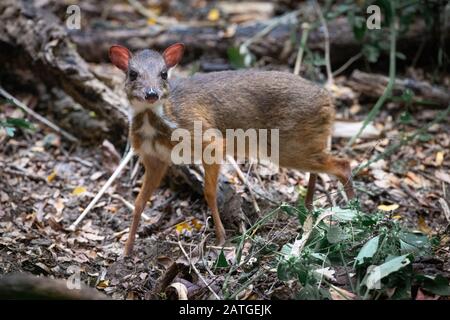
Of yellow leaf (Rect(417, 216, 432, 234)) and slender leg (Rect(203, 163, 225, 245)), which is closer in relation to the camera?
slender leg (Rect(203, 163, 225, 245))

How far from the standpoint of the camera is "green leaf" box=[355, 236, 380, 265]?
4.74m

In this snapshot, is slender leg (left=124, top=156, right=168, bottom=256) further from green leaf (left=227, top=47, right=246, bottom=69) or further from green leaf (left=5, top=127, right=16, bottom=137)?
green leaf (left=227, top=47, right=246, bottom=69)

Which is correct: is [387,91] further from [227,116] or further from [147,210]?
[147,210]

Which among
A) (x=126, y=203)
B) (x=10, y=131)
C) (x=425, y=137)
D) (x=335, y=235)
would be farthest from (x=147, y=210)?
(x=425, y=137)

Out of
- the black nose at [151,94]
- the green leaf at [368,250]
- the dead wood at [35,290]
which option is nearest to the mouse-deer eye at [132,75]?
the black nose at [151,94]

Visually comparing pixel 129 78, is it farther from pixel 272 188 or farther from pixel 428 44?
pixel 428 44

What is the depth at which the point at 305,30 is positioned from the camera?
9062 millimetres

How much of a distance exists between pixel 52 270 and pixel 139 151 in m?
1.43

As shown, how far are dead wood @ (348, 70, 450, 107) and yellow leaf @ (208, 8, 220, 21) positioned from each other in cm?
279

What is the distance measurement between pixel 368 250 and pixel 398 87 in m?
4.17

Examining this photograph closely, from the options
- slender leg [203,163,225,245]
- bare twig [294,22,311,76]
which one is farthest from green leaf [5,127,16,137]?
bare twig [294,22,311,76]

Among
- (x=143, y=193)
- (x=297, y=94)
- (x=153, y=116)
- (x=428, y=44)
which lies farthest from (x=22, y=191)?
(x=428, y=44)

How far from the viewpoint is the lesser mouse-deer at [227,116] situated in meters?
6.03

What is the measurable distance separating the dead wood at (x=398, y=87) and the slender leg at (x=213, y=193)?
3.31 metres
